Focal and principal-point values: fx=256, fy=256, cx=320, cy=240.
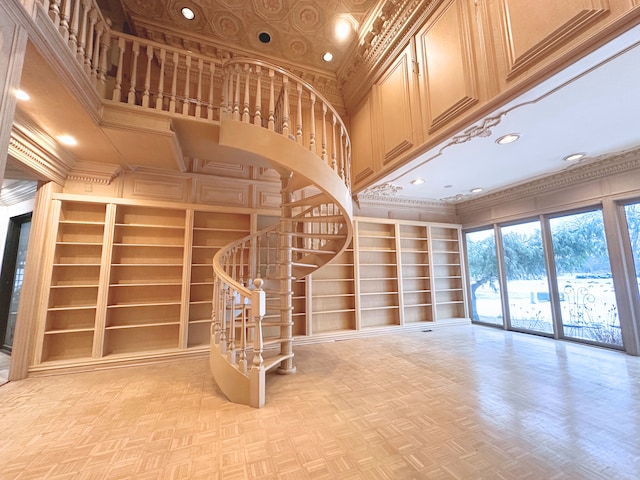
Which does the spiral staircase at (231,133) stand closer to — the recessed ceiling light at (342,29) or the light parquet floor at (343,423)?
the light parquet floor at (343,423)

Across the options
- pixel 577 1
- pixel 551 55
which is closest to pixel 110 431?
pixel 551 55

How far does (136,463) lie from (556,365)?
4002 mm

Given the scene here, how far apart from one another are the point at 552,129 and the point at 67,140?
5.16m

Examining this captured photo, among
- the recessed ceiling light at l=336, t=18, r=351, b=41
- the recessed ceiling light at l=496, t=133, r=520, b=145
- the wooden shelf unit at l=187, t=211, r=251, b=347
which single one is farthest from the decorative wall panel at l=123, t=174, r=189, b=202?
the recessed ceiling light at l=496, t=133, r=520, b=145

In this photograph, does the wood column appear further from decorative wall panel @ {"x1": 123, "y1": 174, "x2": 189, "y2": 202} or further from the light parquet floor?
decorative wall panel @ {"x1": 123, "y1": 174, "x2": 189, "y2": 202}

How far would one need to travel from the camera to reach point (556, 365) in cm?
290

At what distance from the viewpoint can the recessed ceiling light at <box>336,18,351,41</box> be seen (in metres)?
3.54

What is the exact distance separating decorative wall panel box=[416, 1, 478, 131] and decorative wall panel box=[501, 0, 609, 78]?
0.34 m

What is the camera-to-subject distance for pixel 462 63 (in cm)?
249

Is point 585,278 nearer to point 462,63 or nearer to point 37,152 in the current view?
point 462,63

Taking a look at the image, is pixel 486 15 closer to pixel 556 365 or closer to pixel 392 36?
pixel 392 36

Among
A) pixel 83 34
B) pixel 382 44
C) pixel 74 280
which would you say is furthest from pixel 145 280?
pixel 382 44

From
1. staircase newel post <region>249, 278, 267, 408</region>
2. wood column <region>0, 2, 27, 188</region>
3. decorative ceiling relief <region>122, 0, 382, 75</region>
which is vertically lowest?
staircase newel post <region>249, 278, 267, 408</region>

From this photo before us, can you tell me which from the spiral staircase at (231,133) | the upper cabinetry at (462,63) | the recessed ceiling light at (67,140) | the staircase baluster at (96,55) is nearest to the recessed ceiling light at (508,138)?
the upper cabinetry at (462,63)
